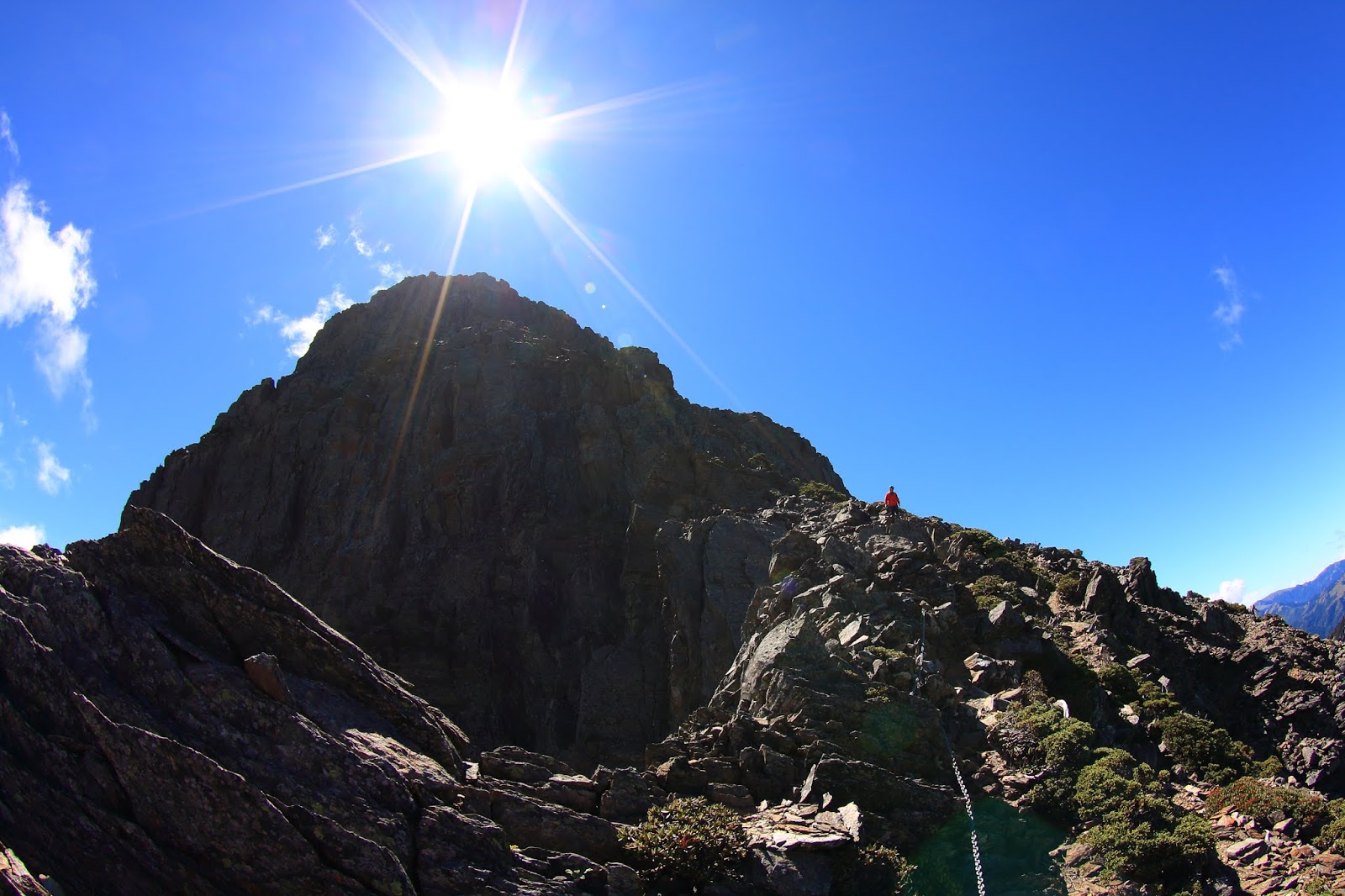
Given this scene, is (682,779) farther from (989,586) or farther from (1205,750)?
(989,586)

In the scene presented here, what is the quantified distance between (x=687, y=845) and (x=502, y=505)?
53.7 m

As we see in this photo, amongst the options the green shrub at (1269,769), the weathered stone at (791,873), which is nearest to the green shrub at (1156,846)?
the weathered stone at (791,873)

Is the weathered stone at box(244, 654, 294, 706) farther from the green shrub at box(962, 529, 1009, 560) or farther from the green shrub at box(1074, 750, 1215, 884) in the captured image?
the green shrub at box(962, 529, 1009, 560)

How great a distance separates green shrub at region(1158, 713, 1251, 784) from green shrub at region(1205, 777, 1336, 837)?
10.0ft

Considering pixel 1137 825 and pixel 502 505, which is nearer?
pixel 1137 825

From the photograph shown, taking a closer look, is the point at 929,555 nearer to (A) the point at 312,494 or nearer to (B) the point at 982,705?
(B) the point at 982,705

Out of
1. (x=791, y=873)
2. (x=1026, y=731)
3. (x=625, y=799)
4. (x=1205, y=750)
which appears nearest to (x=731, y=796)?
(x=625, y=799)

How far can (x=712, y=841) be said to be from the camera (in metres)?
15.8

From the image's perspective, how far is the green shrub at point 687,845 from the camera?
50.8 ft

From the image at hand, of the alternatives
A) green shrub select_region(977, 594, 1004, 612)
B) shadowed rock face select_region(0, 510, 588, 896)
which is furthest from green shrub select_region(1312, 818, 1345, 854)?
green shrub select_region(977, 594, 1004, 612)

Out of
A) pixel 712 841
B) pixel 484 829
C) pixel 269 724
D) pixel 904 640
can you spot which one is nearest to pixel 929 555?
pixel 904 640

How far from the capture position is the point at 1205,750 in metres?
22.5

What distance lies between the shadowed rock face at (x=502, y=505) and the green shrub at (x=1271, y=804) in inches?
1054

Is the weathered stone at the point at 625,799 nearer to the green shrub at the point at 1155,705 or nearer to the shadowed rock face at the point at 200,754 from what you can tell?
the shadowed rock face at the point at 200,754
